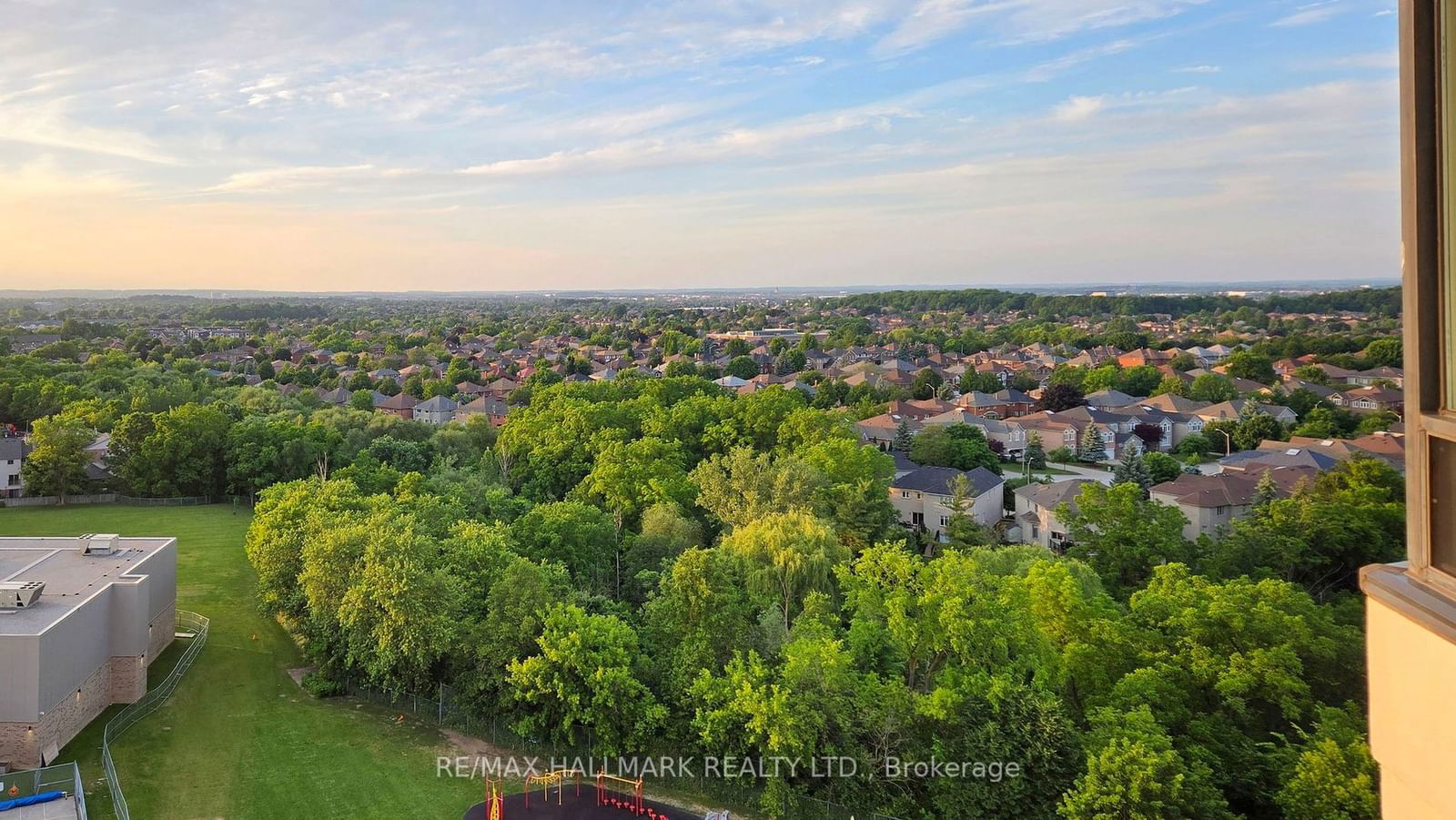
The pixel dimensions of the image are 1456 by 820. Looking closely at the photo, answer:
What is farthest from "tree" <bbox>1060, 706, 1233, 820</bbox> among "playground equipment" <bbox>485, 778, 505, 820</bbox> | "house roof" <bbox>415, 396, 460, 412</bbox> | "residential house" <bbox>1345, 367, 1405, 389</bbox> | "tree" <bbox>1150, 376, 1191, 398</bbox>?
"house roof" <bbox>415, 396, 460, 412</bbox>

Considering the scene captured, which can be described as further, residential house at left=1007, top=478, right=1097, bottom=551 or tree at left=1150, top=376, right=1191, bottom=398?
tree at left=1150, top=376, right=1191, bottom=398

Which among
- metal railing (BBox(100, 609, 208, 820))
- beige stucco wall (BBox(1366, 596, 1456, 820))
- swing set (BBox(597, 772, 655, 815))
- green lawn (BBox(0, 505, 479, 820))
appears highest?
beige stucco wall (BBox(1366, 596, 1456, 820))

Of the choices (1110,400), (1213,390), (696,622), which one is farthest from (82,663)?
(1213,390)

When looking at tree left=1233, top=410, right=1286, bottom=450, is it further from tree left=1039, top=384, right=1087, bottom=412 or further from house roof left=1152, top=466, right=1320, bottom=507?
house roof left=1152, top=466, right=1320, bottom=507

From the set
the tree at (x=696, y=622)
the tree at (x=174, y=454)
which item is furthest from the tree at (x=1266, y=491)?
the tree at (x=174, y=454)

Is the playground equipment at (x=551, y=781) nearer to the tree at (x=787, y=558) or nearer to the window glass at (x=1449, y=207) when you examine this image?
the tree at (x=787, y=558)

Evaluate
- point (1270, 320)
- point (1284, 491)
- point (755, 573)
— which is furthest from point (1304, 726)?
point (1270, 320)

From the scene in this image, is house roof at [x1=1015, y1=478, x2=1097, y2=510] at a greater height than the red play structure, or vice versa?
house roof at [x1=1015, y1=478, x2=1097, y2=510]

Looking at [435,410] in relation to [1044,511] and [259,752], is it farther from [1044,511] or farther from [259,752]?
[259,752]
